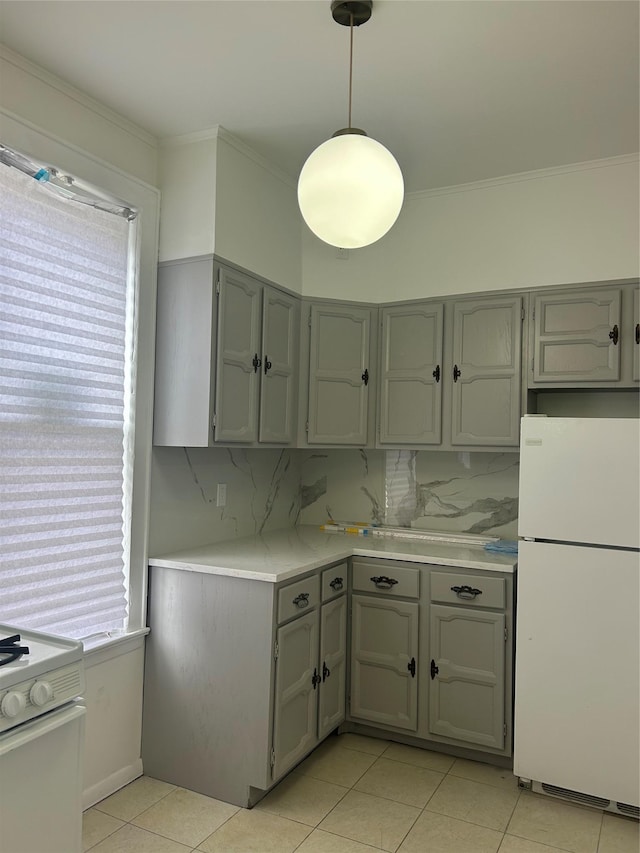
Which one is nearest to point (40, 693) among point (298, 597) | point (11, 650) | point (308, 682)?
point (11, 650)

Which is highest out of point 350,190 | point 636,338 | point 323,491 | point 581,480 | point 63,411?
point 350,190

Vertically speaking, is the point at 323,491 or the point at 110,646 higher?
the point at 323,491

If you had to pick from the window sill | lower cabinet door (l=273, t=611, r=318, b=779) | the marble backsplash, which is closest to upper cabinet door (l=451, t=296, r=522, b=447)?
the marble backsplash

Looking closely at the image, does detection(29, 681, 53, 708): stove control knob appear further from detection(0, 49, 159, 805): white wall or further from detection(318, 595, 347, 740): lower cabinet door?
detection(318, 595, 347, 740): lower cabinet door

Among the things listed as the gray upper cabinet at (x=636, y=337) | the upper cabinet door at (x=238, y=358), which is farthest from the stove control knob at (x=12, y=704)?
the gray upper cabinet at (x=636, y=337)

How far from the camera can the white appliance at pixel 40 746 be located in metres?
1.56

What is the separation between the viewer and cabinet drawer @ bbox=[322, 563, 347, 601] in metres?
2.92

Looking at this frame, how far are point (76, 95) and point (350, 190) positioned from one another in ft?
4.61

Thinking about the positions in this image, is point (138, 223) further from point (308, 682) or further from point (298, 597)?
point (308, 682)

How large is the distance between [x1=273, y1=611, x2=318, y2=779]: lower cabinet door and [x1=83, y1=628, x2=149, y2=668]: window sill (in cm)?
62

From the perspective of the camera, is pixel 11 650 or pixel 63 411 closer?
pixel 11 650

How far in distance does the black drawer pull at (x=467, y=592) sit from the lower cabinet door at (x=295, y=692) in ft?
2.10

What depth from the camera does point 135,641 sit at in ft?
9.04

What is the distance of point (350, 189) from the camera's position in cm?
179
